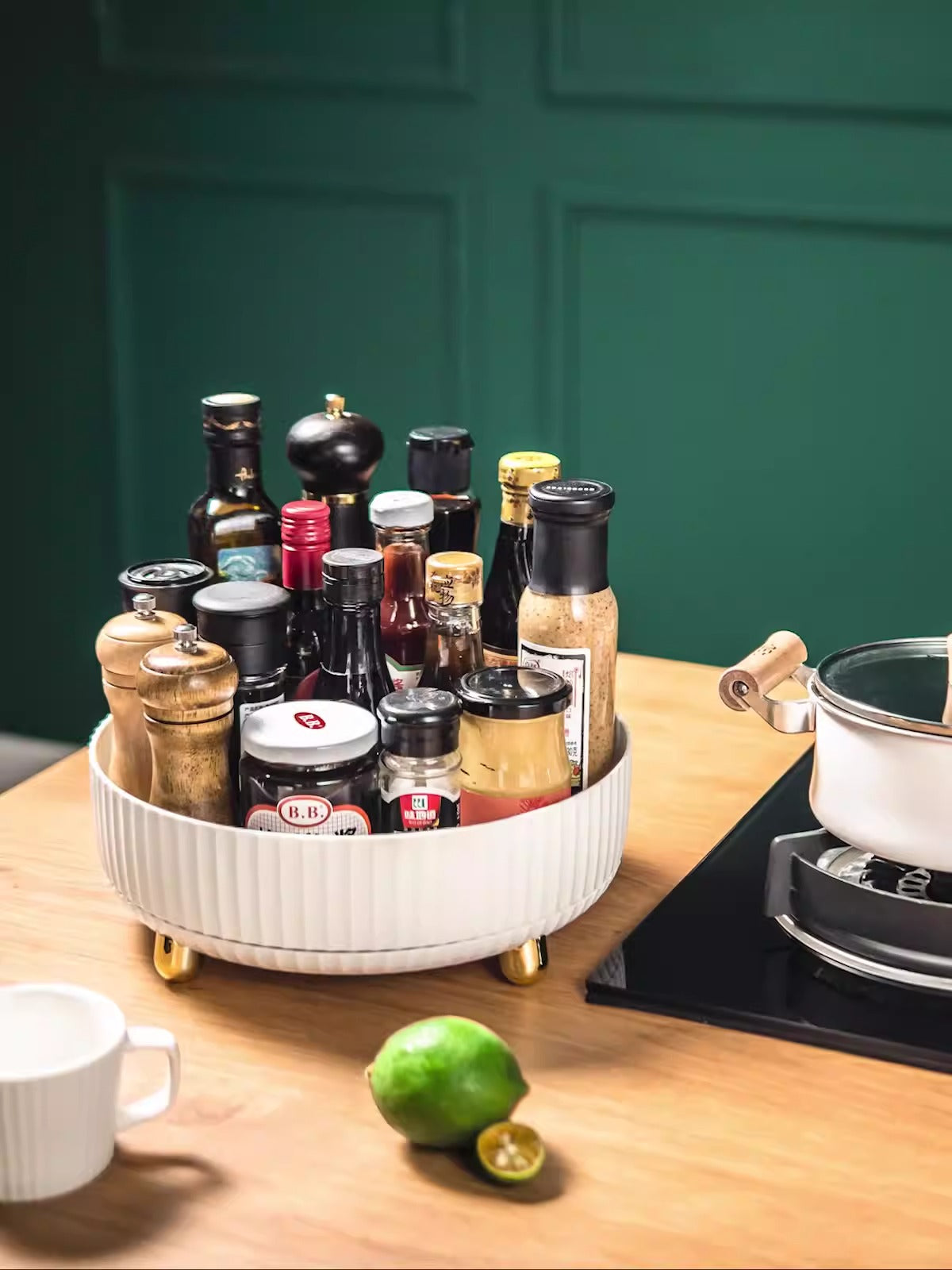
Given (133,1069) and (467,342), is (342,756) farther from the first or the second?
(467,342)

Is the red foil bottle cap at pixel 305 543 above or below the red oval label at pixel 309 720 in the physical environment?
above

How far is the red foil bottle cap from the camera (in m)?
1.09

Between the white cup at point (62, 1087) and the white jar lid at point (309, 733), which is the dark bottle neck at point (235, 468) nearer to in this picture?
the white jar lid at point (309, 733)

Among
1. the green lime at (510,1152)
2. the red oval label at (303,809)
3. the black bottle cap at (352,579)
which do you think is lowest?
the green lime at (510,1152)

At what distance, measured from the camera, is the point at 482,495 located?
3.10 metres

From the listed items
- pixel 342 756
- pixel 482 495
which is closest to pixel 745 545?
pixel 482 495

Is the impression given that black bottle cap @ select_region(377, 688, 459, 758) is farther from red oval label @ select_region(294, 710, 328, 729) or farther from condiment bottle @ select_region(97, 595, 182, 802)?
condiment bottle @ select_region(97, 595, 182, 802)

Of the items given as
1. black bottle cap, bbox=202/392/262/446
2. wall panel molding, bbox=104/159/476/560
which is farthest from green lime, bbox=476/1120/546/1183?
wall panel molding, bbox=104/159/476/560

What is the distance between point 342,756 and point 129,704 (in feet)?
0.63

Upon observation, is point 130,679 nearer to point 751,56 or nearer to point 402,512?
point 402,512

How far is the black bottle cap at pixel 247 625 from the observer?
3.25 feet

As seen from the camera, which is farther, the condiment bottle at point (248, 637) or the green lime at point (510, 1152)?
the condiment bottle at point (248, 637)

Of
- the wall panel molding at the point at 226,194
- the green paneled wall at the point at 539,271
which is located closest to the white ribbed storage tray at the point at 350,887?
the green paneled wall at the point at 539,271

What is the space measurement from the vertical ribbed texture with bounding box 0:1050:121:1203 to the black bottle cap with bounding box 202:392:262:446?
1.77 feet
